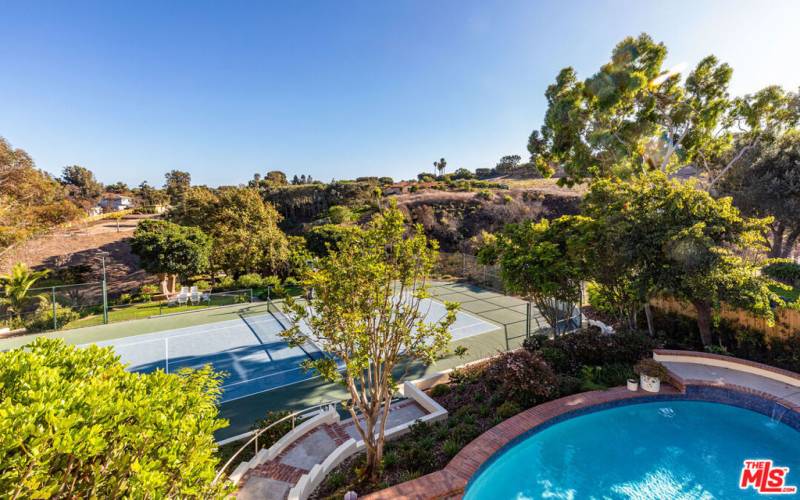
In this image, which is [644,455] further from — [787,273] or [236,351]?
[787,273]

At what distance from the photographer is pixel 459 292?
23750 millimetres

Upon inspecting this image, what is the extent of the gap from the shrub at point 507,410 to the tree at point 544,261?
Result: 4.41 metres

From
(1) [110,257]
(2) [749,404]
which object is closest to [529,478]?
(2) [749,404]

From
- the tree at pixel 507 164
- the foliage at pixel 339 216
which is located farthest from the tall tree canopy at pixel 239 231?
the tree at pixel 507 164

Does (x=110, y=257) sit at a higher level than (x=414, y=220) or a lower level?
lower

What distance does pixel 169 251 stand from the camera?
23.6 m

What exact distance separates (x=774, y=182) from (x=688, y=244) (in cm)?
1737

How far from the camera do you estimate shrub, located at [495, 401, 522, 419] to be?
8.41 metres

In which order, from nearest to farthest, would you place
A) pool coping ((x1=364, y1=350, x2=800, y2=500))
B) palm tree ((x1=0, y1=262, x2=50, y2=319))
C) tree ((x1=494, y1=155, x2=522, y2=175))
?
pool coping ((x1=364, y1=350, x2=800, y2=500)), palm tree ((x1=0, y1=262, x2=50, y2=319)), tree ((x1=494, y1=155, x2=522, y2=175))

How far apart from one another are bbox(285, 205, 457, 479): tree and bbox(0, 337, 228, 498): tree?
7.66ft

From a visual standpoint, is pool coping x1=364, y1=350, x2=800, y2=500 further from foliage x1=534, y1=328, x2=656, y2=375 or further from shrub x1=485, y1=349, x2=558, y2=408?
foliage x1=534, y1=328, x2=656, y2=375

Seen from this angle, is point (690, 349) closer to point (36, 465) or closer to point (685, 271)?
point (685, 271)

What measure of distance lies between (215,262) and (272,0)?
18.8m

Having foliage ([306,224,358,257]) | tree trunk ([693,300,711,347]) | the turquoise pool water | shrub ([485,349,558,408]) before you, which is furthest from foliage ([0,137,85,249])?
tree trunk ([693,300,711,347])
